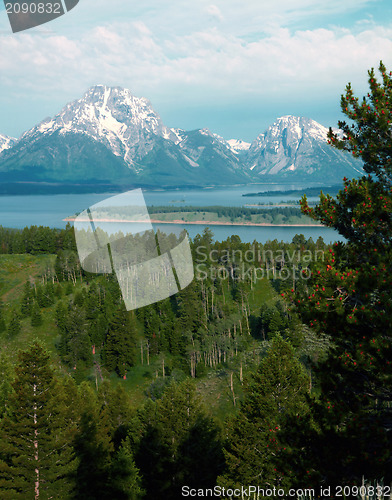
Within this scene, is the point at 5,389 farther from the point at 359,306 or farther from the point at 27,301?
the point at 27,301

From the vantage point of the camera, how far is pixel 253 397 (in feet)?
102

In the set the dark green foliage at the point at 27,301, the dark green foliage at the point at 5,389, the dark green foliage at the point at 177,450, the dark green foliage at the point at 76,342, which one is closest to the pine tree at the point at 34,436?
the dark green foliage at the point at 5,389

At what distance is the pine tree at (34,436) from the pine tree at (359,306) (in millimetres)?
19422

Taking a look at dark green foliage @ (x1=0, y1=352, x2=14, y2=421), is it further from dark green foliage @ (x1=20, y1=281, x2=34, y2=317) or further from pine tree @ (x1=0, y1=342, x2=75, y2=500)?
dark green foliage @ (x1=20, y1=281, x2=34, y2=317)

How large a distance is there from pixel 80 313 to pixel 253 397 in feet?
222

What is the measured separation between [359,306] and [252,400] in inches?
733

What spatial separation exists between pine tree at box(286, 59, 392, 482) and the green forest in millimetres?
47

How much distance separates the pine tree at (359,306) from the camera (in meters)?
13.9

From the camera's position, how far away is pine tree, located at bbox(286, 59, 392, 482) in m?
13.9

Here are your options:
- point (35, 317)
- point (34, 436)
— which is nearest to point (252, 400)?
point (34, 436)

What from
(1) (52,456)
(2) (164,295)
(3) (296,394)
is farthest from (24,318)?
(3) (296,394)

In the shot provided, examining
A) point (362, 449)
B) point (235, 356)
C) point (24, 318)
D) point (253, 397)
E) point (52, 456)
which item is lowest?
point (235, 356)

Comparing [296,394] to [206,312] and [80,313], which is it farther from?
[206,312]

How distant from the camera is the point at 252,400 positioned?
31.1m
